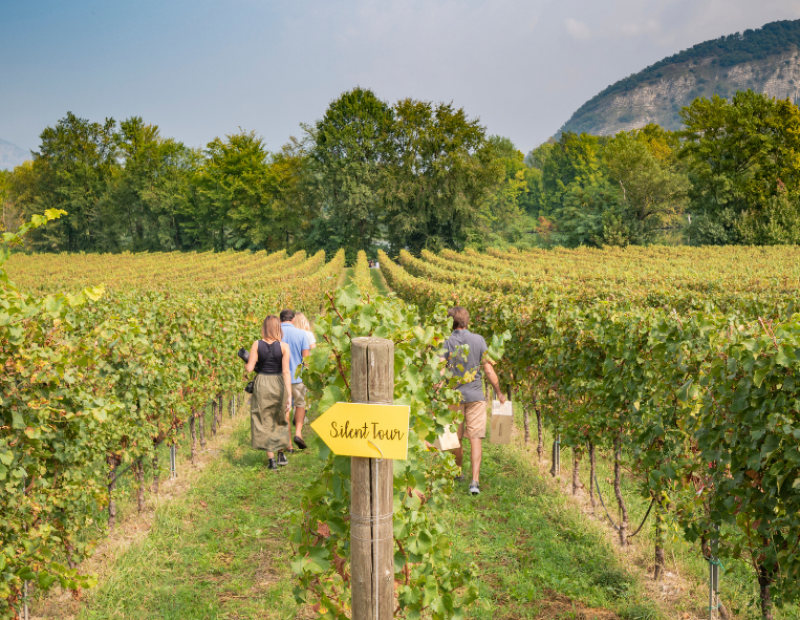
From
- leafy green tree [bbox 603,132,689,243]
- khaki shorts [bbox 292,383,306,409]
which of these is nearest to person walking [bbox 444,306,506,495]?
khaki shorts [bbox 292,383,306,409]

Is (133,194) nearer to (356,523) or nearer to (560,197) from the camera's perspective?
(560,197)

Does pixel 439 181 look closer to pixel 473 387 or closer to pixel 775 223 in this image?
pixel 775 223

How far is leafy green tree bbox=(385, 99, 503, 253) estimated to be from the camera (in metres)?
42.6

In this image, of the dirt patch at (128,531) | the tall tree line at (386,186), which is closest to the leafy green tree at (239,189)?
the tall tree line at (386,186)

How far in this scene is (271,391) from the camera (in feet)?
20.1

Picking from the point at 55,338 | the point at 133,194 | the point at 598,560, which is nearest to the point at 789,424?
the point at 598,560

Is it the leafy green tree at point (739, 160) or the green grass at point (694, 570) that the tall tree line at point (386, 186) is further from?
the green grass at point (694, 570)

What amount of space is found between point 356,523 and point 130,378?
3391mm

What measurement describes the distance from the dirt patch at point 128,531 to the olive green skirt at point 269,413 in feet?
2.66

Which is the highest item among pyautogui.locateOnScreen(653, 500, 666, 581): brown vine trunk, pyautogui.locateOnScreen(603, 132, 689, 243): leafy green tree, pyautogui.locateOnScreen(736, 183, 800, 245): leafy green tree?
pyautogui.locateOnScreen(603, 132, 689, 243): leafy green tree

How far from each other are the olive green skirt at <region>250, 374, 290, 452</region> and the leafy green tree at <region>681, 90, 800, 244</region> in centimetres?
3774

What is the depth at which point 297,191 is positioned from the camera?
47969mm

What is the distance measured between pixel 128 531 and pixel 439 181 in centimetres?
4087

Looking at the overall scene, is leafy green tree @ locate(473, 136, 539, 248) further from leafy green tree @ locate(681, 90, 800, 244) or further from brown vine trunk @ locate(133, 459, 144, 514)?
brown vine trunk @ locate(133, 459, 144, 514)
